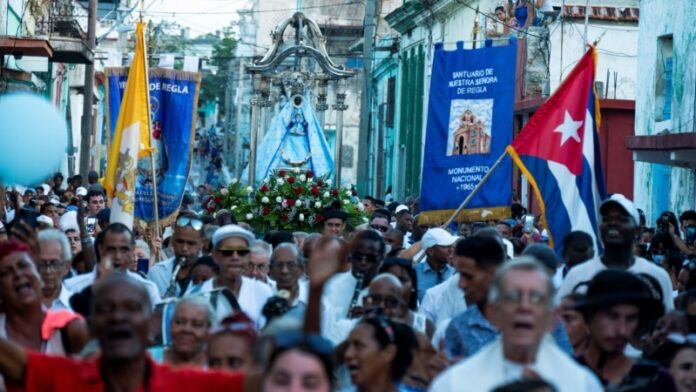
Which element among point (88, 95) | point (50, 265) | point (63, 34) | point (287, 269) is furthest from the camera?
point (88, 95)

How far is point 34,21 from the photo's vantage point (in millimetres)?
32469

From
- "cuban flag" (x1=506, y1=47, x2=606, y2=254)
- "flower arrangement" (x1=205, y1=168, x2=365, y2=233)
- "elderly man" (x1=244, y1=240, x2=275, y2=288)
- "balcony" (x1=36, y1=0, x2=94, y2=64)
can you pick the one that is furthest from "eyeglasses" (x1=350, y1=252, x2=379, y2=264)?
"balcony" (x1=36, y1=0, x2=94, y2=64)

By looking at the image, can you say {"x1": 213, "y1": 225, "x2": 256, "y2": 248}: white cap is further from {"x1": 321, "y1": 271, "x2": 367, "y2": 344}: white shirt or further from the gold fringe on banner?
the gold fringe on banner

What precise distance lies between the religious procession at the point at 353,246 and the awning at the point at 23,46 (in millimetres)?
65

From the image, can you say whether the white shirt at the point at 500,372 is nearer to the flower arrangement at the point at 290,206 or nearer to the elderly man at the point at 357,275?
the elderly man at the point at 357,275

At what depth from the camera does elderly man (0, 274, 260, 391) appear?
584 cm

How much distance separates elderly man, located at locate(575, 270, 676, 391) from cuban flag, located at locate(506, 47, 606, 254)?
5.24 meters

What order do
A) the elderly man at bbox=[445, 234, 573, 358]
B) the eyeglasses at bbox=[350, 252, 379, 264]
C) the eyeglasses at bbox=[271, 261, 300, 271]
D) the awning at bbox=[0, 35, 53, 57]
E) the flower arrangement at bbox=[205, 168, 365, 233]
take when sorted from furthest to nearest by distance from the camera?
the awning at bbox=[0, 35, 53, 57] < the flower arrangement at bbox=[205, 168, 365, 233] < the eyeglasses at bbox=[350, 252, 379, 264] < the eyeglasses at bbox=[271, 261, 300, 271] < the elderly man at bbox=[445, 234, 573, 358]

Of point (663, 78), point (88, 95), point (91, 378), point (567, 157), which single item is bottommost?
point (91, 378)

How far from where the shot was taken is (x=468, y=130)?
49.5 ft

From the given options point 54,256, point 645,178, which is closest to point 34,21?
point 645,178

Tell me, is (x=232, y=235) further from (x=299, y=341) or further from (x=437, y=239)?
(x=299, y=341)

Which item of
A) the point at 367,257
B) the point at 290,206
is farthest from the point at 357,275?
the point at 290,206

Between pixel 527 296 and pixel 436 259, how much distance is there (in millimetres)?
6603
